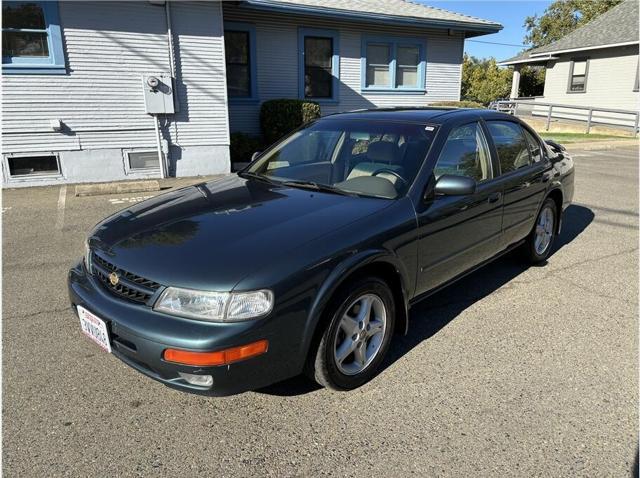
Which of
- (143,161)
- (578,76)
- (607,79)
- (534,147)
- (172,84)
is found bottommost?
(143,161)

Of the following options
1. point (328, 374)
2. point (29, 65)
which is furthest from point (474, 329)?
point (29, 65)

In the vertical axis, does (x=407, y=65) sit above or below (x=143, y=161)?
above

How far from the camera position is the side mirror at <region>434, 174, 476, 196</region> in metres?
3.16

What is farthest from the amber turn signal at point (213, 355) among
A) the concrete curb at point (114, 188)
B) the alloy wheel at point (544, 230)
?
the concrete curb at point (114, 188)

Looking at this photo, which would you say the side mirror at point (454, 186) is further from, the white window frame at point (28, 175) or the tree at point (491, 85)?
the tree at point (491, 85)

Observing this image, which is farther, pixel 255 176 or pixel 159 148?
pixel 159 148

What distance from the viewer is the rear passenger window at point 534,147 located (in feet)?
15.4

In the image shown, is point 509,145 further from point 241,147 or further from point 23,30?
point 23,30

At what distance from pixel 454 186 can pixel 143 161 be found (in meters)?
8.13

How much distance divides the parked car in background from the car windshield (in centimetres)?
1

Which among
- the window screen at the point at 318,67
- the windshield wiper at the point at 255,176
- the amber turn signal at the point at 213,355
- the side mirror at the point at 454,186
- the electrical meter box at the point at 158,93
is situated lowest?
the amber turn signal at the point at 213,355

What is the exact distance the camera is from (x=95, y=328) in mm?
2590

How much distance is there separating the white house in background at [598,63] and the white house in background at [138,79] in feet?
49.1

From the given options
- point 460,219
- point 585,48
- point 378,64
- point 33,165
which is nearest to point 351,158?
point 460,219
